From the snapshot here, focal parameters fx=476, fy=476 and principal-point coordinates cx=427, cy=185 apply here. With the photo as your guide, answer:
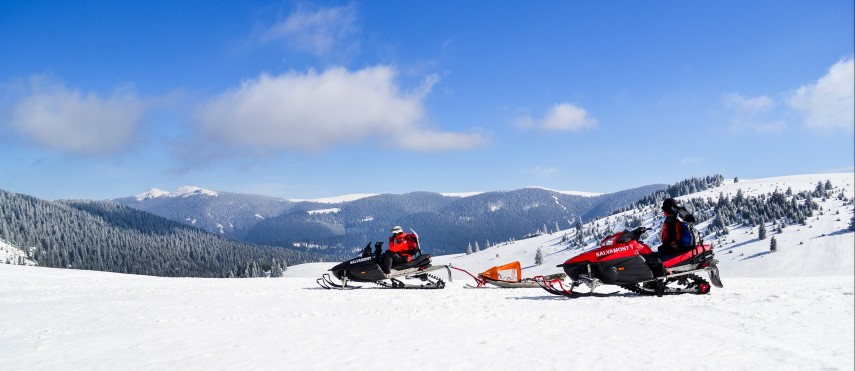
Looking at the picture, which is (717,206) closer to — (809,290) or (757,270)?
(757,270)

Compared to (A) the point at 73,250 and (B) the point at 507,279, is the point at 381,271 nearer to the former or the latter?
(B) the point at 507,279

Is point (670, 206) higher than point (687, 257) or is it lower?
higher

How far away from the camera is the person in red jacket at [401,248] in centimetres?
1705

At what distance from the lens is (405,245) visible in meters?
17.3

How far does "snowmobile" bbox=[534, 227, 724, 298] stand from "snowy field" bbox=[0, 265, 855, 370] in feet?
1.66

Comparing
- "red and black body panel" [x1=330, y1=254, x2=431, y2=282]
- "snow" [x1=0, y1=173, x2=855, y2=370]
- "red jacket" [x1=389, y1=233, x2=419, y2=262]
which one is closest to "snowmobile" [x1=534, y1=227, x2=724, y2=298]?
"snow" [x1=0, y1=173, x2=855, y2=370]

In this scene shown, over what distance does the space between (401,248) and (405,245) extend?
0.18 metres

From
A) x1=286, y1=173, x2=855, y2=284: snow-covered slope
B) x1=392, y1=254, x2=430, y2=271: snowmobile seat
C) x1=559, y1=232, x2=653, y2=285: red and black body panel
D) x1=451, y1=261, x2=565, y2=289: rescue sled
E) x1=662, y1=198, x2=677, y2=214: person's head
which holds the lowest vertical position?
x1=286, y1=173, x2=855, y2=284: snow-covered slope

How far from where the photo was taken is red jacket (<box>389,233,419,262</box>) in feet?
56.5

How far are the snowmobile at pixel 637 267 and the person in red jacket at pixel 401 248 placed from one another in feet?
21.5

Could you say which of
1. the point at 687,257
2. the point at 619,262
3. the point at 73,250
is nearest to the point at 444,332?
the point at 619,262

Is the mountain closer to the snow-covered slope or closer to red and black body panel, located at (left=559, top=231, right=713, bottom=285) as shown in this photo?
the snow-covered slope

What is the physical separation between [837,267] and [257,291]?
131873 millimetres

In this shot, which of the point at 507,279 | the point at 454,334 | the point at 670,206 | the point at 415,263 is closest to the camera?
the point at 454,334
